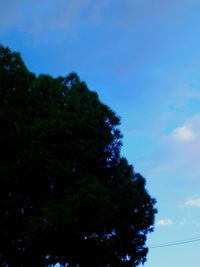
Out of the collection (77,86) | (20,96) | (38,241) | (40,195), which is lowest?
(38,241)

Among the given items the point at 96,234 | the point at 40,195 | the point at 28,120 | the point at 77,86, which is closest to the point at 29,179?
the point at 40,195

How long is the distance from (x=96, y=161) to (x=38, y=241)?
4316 millimetres

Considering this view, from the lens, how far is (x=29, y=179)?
1808cm

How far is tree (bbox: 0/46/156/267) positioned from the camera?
16.8 m

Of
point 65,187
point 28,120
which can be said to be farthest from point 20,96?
point 65,187

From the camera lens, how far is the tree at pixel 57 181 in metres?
16.8

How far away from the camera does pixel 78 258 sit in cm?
1842

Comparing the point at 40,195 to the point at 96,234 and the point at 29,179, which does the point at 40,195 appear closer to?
the point at 29,179

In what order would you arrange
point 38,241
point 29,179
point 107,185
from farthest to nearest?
point 107,185 < point 29,179 < point 38,241

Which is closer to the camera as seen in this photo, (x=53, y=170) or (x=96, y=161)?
(x=53, y=170)

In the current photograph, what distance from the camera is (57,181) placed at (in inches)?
709

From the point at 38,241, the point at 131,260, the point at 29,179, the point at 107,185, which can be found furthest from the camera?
the point at 131,260

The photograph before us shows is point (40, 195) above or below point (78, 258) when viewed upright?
above

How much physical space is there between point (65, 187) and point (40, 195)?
4.08ft
